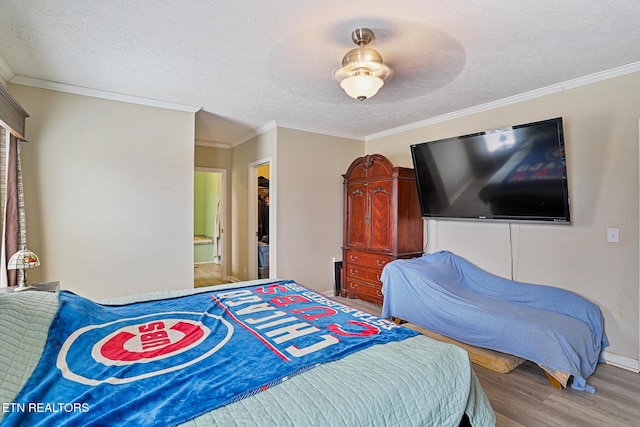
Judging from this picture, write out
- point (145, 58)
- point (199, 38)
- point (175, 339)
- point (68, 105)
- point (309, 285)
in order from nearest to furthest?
point (175, 339)
point (199, 38)
point (145, 58)
point (68, 105)
point (309, 285)

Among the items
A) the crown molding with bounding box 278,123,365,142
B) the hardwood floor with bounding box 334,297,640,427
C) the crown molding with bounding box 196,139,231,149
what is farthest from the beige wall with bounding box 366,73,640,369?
the crown molding with bounding box 196,139,231,149

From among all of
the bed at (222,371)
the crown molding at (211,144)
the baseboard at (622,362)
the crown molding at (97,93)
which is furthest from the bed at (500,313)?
the crown molding at (211,144)

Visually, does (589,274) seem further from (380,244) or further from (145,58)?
(145,58)

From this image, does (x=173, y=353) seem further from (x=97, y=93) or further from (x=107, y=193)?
(x=97, y=93)

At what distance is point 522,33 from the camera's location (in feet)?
6.73

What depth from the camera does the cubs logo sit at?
1.20 metres

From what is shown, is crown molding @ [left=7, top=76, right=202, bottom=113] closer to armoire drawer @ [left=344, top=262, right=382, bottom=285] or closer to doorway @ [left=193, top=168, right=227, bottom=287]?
armoire drawer @ [left=344, top=262, right=382, bottom=285]

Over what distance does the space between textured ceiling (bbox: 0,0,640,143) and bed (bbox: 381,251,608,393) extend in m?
1.88

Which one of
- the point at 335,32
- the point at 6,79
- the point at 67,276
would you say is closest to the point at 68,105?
the point at 6,79

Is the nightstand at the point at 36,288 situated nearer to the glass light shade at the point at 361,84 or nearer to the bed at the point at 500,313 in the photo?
the glass light shade at the point at 361,84

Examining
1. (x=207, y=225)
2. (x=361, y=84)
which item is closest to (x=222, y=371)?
(x=361, y=84)

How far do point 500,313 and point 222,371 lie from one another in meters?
2.35

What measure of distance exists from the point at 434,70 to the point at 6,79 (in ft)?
11.9

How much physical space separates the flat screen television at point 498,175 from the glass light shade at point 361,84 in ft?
5.11
